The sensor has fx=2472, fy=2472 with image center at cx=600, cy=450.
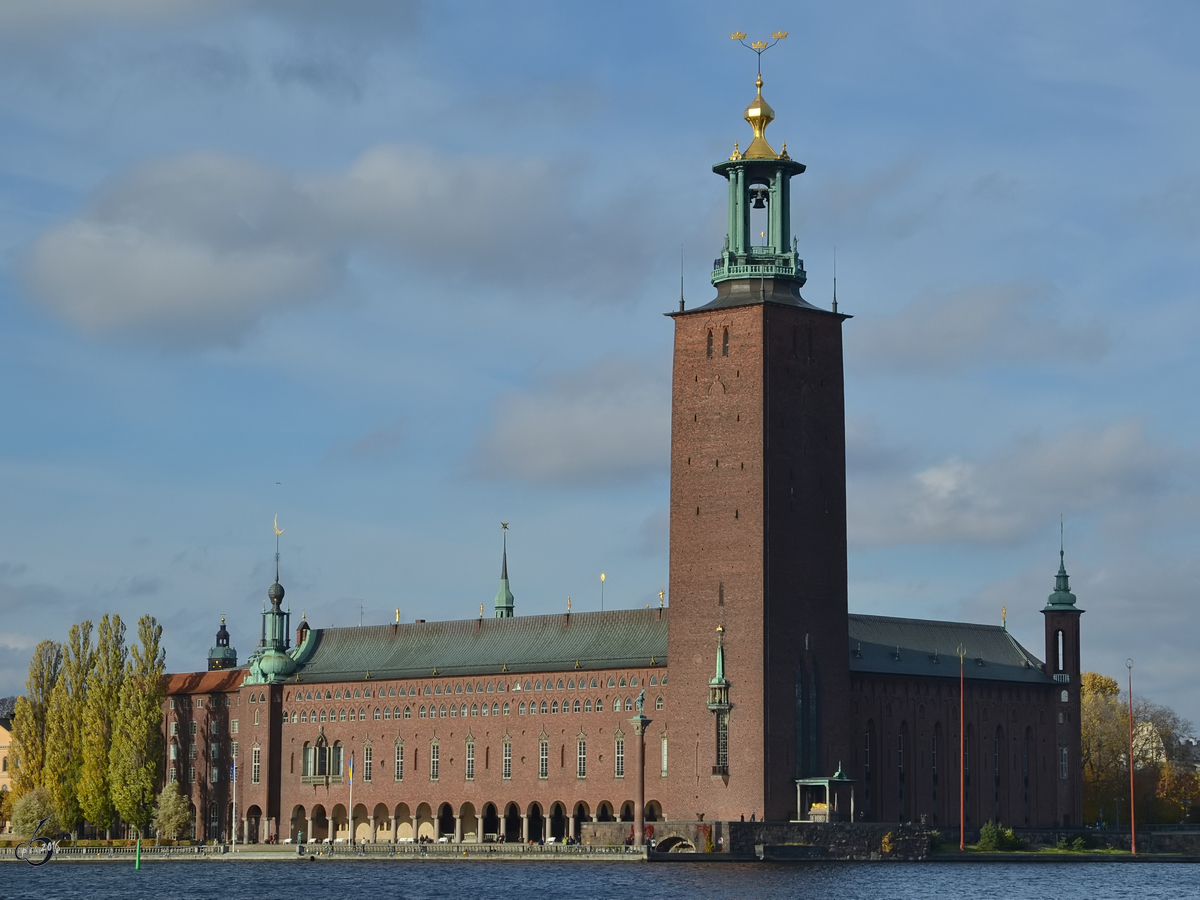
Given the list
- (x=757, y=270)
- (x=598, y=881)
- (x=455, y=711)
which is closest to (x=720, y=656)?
(x=757, y=270)

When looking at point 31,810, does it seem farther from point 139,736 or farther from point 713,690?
point 713,690

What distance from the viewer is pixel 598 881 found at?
300ft

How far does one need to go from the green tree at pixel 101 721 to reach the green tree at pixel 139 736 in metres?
0.42

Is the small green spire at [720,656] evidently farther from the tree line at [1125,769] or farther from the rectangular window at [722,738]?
the tree line at [1125,769]

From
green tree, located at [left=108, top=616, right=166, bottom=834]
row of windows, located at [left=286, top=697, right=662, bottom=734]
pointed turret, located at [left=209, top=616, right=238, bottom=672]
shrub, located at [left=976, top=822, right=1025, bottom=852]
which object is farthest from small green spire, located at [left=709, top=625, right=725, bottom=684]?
pointed turret, located at [left=209, top=616, right=238, bottom=672]

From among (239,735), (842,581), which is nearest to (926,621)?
(842,581)

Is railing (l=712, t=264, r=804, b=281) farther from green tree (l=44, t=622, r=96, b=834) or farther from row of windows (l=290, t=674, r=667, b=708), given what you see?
green tree (l=44, t=622, r=96, b=834)

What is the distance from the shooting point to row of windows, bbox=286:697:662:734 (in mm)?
120938

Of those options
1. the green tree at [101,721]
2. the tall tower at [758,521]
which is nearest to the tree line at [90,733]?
the green tree at [101,721]

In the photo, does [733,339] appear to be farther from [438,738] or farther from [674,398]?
[438,738]

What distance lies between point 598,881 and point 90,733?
43327 millimetres

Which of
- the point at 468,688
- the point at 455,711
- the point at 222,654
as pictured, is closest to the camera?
the point at 468,688

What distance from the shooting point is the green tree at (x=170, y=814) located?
131775 mm

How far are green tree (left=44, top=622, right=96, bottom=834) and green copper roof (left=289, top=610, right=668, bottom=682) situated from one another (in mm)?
14817
